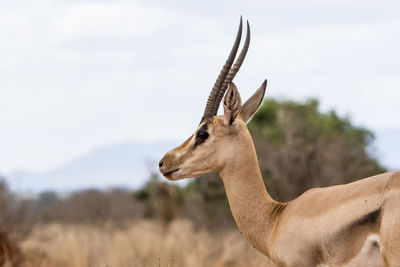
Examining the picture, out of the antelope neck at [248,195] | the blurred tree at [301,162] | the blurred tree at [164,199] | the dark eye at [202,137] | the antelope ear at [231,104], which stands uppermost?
the antelope ear at [231,104]

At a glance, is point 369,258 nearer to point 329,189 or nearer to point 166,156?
point 329,189

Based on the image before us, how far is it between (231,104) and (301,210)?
125 cm

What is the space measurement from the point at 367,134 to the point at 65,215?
29098 mm

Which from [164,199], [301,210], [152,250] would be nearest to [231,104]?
[301,210]

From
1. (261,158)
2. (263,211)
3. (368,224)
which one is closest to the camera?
(368,224)

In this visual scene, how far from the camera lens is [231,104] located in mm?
6246

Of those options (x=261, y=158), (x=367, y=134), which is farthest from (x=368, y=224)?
(x=367, y=134)

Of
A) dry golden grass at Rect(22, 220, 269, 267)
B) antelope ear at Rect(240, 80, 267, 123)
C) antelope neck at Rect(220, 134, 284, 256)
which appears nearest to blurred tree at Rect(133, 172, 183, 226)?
dry golden grass at Rect(22, 220, 269, 267)

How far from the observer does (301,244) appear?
5.36 metres

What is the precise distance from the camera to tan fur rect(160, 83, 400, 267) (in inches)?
186

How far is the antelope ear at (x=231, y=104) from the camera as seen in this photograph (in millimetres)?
6195

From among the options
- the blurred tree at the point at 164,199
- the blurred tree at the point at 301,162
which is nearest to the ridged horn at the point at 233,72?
the blurred tree at the point at 301,162

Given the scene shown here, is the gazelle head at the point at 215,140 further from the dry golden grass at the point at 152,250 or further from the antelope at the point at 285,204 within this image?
the dry golden grass at the point at 152,250

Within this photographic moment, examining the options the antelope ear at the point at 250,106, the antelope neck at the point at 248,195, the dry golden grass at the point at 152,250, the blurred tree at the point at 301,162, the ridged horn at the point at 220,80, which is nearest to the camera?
the antelope neck at the point at 248,195
